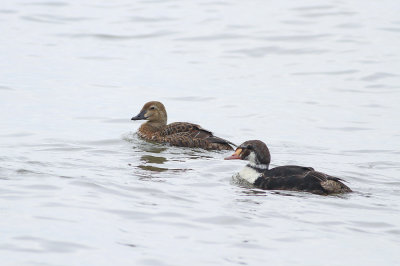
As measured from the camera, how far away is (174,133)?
16.1 metres

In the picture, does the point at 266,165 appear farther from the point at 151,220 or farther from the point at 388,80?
the point at 388,80

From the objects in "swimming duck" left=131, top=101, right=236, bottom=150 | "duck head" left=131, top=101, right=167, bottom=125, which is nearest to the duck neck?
"swimming duck" left=131, top=101, right=236, bottom=150

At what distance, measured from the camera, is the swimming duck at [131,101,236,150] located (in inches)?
615

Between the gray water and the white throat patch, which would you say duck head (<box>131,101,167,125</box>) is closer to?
the gray water

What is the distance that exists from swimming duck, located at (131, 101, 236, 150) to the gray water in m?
0.25

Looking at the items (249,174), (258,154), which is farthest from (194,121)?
(249,174)

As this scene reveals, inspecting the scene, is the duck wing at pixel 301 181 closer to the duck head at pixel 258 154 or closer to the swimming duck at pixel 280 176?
the swimming duck at pixel 280 176

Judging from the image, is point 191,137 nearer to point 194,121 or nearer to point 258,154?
point 194,121

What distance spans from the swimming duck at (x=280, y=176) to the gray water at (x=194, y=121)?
0.15 m

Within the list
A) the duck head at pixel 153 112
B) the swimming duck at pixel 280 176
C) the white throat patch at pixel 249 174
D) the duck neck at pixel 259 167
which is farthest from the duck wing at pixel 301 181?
the duck head at pixel 153 112

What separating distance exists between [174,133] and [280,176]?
4.06 m

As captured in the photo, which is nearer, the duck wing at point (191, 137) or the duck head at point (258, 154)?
the duck head at point (258, 154)

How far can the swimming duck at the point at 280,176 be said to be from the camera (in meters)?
12.2

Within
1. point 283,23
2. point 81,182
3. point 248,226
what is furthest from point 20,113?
point 283,23
